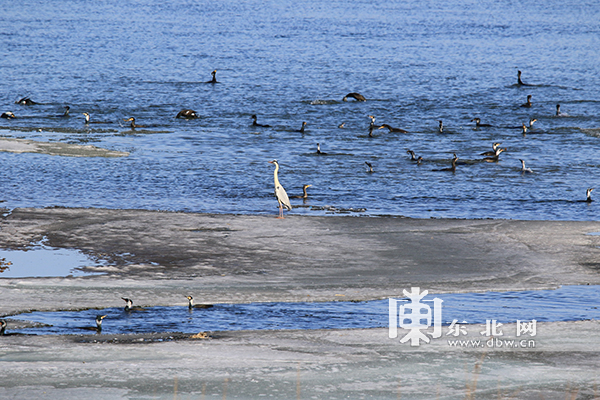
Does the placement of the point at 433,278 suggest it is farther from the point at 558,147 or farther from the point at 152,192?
the point at 558,147

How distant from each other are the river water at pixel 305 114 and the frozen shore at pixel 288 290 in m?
2.70

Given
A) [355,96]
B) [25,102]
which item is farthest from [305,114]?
[25,102]

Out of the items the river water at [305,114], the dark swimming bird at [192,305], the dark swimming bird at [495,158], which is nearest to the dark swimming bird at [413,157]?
the river water at [305,114]

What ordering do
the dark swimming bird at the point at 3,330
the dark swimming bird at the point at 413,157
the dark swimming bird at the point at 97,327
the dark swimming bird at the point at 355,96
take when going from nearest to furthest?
the dark swimming bird at the point at 3,330 → the dark swimming bird at the point at 97,327 → the dark swimming bird at the point at 413,157 → the dark swimming bird at the point at 355,96

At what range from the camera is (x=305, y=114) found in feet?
111

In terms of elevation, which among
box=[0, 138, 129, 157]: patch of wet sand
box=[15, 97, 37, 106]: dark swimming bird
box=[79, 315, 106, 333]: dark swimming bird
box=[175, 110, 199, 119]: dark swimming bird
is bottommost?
box=[79, 315, 106, 333]: dark swimming bird

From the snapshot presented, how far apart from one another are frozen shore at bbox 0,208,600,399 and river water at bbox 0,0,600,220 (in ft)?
8.87

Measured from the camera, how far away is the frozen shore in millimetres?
9062

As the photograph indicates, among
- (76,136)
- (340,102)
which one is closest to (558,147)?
(340,102)

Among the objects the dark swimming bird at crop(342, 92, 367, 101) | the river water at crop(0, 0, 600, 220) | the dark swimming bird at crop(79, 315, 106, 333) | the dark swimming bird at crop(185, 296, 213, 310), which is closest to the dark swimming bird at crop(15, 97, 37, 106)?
the river water at crop(0, 0, 600, 220)

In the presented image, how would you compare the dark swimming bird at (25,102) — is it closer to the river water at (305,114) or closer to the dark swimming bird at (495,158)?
the river water at (305,114)

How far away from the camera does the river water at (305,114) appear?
2086 cm

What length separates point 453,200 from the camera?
20641 mm

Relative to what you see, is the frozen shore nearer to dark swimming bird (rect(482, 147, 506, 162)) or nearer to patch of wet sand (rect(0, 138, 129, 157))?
patch of wet sand (rect(0, 138, 129, 157))
